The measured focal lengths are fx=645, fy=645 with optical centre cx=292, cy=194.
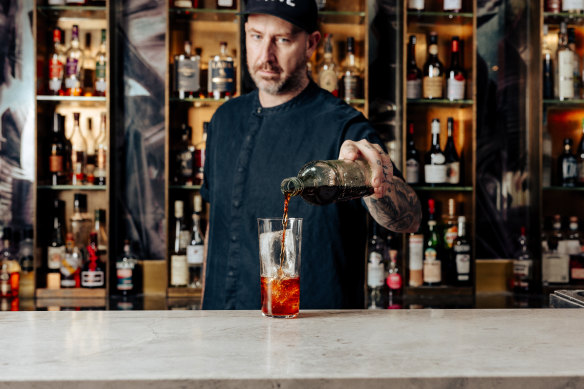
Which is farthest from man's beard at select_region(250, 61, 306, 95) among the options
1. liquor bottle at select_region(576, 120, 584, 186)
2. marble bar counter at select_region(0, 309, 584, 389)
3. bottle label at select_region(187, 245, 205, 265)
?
liquor bottle at select_region(576, 120, 584, 186)

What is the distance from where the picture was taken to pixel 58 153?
2826mm

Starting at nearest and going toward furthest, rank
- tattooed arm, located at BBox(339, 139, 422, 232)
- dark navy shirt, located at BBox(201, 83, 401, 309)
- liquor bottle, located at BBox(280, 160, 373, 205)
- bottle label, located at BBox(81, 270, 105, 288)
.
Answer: liquor bottle, located at BBox(280, 160, 373, 205)
tattooed arm, located at BBox(339, 139, 422, 232)
dark navy shirt, located at BBox(201, 83, 401, 309)
bottle label, located at BBox(81, 270, 105, 288)

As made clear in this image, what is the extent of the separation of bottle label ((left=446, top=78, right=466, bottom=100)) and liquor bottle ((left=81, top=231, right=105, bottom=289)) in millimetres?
1682

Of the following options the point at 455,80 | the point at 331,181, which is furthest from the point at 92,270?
the point at 331,181

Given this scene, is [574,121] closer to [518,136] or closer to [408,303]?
[518,136]

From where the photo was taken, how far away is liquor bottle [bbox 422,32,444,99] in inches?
112

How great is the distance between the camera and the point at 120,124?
2.93 m

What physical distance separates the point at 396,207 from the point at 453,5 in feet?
5.70

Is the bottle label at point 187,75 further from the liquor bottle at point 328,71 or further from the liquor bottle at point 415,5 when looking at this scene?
the liquor bottle at point 415,5

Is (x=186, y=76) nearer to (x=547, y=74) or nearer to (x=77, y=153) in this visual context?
(x=77, y=153)

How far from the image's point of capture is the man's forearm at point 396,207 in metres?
1.41

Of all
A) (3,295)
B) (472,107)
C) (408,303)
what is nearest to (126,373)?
(408,303)

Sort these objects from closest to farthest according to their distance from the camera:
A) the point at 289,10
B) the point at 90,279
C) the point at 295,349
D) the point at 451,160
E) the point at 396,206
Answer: the point at 295,349, the point at 396,206, the point at 289,10, the point at 90,279, the point at 451,160

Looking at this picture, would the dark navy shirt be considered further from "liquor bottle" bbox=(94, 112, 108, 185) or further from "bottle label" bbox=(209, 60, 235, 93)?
"liquor bottle" bbox=(94, 112, 108, 185)
